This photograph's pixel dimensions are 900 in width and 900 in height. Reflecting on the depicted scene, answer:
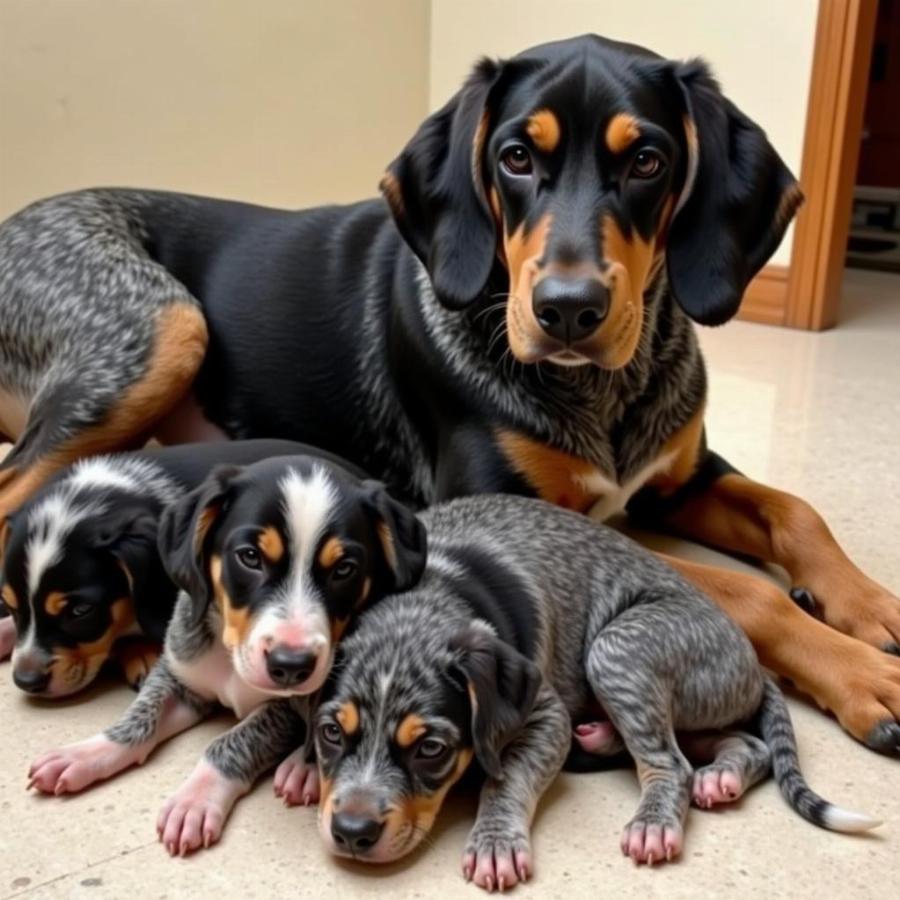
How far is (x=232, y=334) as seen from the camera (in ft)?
9.68

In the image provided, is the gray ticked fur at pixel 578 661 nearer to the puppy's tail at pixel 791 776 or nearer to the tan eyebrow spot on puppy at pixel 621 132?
the puppy's tail at pixel 791 776

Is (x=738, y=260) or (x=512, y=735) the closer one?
(x=512, y=735)

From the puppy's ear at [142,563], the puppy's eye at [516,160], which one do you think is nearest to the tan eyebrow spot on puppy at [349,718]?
the puppy's ear at [142,563]

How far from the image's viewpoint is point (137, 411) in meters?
2.77

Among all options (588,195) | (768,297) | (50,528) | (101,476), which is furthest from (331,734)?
(768,297)

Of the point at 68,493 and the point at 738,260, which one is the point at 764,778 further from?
the point at 68,493

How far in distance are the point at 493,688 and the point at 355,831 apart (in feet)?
0.91

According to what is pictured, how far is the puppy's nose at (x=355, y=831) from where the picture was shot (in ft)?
5.48

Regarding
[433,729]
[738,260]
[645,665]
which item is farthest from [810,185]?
[433,729]

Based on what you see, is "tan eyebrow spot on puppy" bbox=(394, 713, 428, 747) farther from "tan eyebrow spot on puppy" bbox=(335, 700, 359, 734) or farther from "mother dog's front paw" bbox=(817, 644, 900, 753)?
"mother dog's front paw" bbox=(817, 644, 900, 753)

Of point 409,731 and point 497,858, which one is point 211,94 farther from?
point 497,858

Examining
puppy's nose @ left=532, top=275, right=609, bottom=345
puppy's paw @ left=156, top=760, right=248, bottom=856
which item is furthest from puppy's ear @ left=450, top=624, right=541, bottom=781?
puppy's nose @ left=532, top=275, right=609, bottom=345

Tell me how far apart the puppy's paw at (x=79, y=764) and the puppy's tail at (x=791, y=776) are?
3.37 feet

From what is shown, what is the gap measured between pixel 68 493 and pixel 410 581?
2.36 ft
